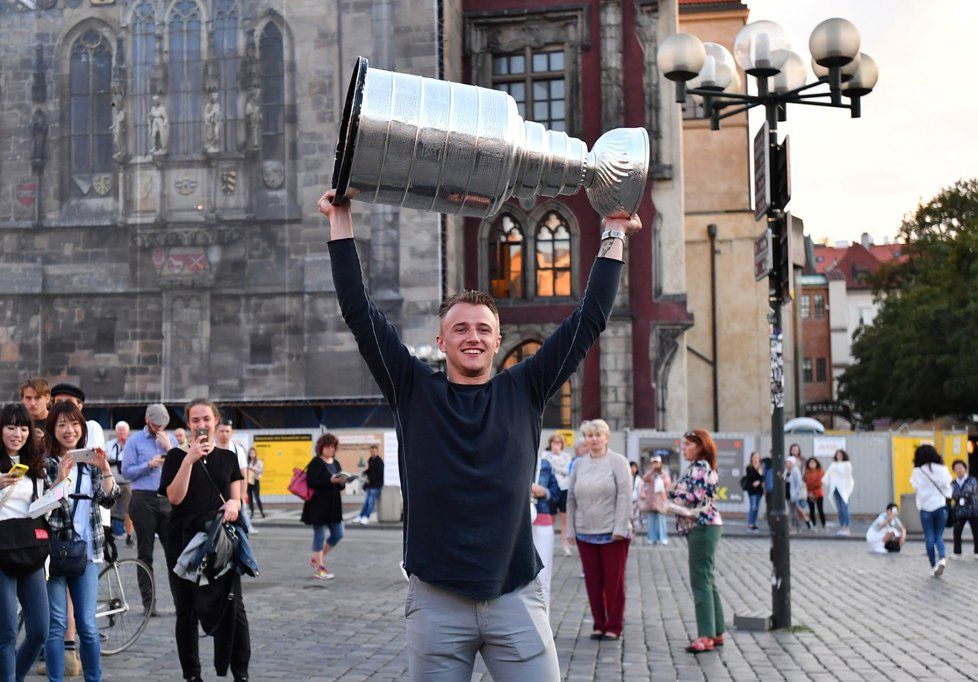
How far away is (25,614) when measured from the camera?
289 inches

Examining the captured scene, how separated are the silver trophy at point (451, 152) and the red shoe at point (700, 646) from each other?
6.60 meters

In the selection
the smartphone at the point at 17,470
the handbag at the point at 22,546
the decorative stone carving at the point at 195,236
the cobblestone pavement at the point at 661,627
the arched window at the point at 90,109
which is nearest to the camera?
the handbag at the point at 22,546

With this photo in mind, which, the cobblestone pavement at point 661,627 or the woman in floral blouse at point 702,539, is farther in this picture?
the woman in floral blouse at point 702,539

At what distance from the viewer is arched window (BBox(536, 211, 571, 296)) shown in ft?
122

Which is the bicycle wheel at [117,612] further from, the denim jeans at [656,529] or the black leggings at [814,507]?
the black leggings at [814,507]

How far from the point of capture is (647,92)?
122 ft

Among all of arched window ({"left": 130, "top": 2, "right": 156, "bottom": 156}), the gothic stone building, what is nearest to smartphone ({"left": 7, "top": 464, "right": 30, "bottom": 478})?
the gothic stone building

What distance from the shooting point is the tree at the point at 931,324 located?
2039 inches

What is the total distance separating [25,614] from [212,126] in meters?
29.4

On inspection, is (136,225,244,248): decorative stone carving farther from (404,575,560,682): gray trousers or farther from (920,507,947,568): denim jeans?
(404,575,560,682): gray trousers

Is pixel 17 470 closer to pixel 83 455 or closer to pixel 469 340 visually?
pixel 83 455

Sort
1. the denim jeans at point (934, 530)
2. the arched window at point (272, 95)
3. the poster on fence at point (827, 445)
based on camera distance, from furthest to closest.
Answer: the arched window at point (272, 95) → the poster on fence at point (827, 445) → the denim jeans at point (934, 530)

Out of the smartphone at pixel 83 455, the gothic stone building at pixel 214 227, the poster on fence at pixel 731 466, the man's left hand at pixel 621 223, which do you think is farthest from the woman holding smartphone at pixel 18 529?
the gothic stone building at pixel 214 227

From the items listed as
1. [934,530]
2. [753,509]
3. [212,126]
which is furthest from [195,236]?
[934,530]
